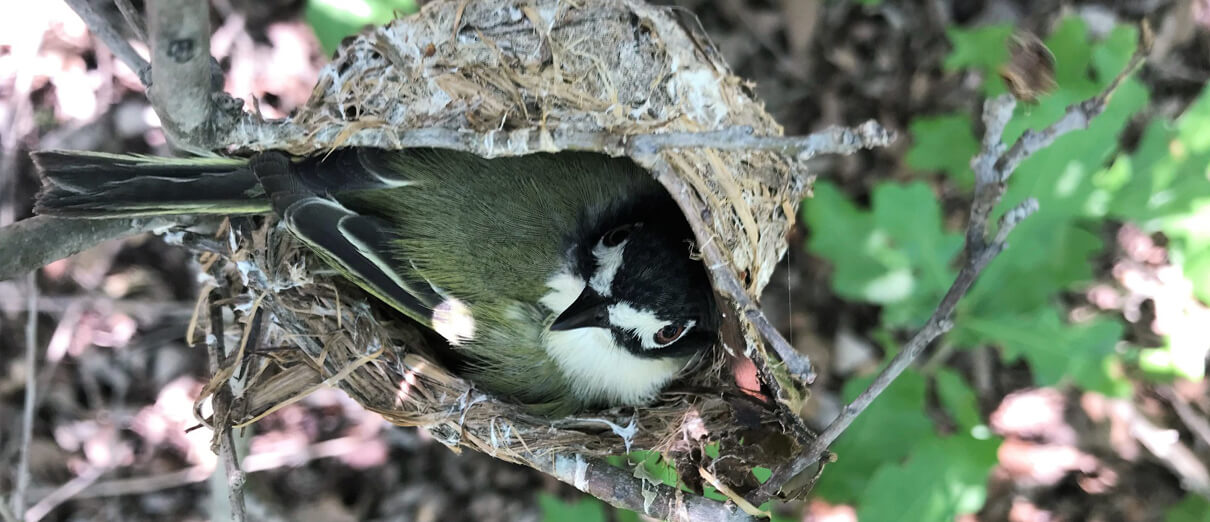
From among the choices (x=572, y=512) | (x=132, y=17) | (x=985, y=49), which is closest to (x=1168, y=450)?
(x=985, y=49)

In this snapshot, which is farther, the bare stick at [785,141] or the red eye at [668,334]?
the red eye at [668,334]

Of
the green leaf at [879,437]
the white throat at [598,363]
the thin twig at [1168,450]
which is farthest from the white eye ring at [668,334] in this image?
the thin twig at [1168,450]

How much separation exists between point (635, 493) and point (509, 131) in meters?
1.07

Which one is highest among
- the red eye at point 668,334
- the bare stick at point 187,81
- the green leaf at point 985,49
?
the green leaf at point 985,49

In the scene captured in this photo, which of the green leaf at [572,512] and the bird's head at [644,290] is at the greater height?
the bird's head at [644,290]

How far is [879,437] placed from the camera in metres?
3.12

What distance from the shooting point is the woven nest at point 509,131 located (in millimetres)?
2498

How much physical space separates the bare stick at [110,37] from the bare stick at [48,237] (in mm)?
400

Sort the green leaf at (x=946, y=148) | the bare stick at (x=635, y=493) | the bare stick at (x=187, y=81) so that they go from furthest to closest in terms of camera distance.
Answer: the green leaf at (x=946, y=148) < the bare stick at (x=635, y=493) < the bare stick at (x=187, y=81)

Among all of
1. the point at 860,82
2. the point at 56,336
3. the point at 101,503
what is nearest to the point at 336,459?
the point at 101,503

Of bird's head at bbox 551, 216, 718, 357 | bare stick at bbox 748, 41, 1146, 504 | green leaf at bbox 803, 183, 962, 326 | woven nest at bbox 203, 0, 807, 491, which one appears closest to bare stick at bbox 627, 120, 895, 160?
bare stick at bbox 748, 41, 1146, 504

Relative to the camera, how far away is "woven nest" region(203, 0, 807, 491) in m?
2.50

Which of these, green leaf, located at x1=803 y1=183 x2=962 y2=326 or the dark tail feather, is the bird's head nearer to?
green leaf, located at x1=803 y1=183 x2=962 y2=326

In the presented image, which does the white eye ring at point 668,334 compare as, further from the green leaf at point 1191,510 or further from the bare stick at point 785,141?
the green leaf at point 1191,510
